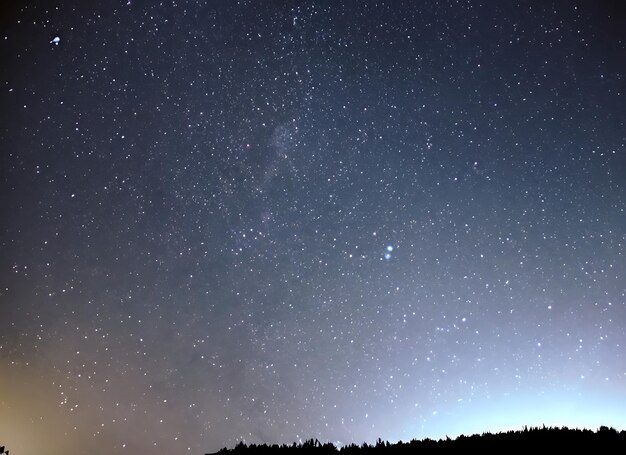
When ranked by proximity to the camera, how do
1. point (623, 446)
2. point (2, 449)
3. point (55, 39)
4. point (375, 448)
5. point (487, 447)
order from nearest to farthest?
point (623, 446) → point (487, 447) → point (375, 448) → point (2, 449) → point (55, 39)

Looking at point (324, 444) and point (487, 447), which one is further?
point (324, 444)

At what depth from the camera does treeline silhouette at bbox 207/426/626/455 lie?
493 cm

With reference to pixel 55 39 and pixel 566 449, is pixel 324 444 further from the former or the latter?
pixel 55 39

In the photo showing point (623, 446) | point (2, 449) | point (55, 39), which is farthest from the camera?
point (55, 39)

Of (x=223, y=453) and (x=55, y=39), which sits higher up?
(x=55, y=39)

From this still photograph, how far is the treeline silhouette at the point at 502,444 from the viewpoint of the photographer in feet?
16.2

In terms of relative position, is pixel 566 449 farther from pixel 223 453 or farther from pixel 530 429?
pixel 223 453

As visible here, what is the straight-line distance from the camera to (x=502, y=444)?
5168 millimetres

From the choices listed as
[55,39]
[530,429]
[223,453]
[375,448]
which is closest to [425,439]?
[375,448]

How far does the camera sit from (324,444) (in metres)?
6.07

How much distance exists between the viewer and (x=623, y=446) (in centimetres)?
483

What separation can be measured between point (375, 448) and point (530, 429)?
1887 mm

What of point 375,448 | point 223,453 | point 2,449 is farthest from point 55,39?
point 375,448

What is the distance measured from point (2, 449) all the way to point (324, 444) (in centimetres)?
905
